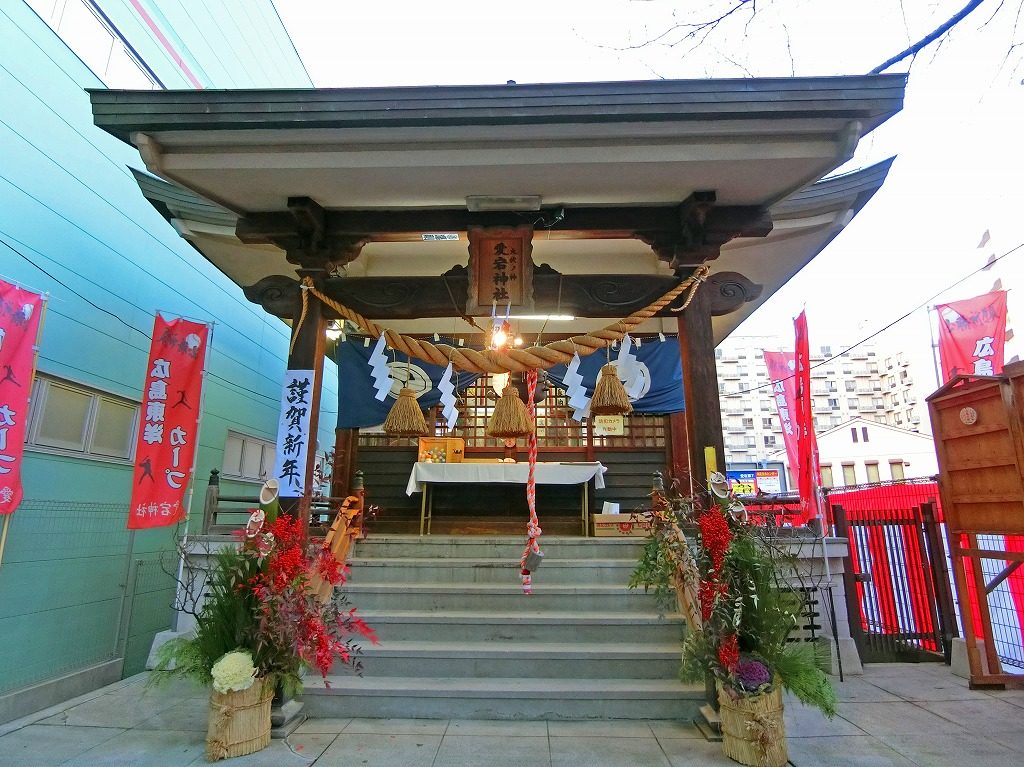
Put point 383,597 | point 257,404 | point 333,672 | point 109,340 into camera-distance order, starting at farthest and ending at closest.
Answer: point 257,404 → point 109,340 → point 383,597 → point 333,672

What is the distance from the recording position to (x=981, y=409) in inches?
179

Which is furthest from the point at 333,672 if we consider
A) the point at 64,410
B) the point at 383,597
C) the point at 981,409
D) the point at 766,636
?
the point at 981,409

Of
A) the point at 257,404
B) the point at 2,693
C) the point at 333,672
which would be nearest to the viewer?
the point at 333,672

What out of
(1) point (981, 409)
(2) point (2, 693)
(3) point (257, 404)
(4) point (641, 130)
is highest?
(4) point (641, 130)

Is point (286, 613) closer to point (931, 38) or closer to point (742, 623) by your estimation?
point (742, 623)

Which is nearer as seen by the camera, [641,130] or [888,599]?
[641,130]

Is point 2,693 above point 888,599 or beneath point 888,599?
beneath

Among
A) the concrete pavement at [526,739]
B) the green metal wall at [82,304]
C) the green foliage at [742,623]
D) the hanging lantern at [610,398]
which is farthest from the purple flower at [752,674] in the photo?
the green metal wall at [82,304]

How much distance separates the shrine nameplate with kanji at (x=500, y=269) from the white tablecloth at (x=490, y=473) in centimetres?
295

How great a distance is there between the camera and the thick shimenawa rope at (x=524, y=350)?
442 centimetres

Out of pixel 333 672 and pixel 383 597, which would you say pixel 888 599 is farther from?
pixel 333 672

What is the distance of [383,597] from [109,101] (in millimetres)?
4616

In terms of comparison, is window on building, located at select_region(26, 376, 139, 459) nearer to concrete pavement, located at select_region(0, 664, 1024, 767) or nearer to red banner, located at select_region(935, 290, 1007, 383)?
concrete pavement, located at select_region(0, 664, 1024, 767)

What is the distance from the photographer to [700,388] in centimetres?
459
